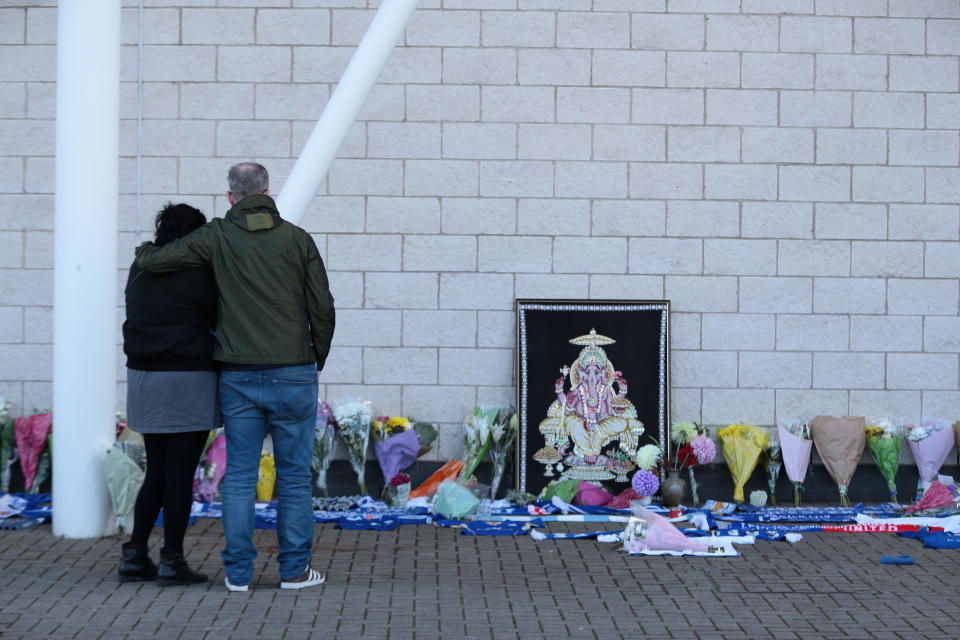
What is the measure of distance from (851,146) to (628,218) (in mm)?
1395

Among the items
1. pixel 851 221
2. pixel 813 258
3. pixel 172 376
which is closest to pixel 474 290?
pixel 813 258

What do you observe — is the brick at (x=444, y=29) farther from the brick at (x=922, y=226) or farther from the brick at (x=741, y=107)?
the brick at (x=922, y=226)

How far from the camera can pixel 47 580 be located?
5160 mm

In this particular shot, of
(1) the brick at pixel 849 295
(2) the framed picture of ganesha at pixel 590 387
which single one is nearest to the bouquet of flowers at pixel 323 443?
(2) the framed picture of ganesha at pixel 590 387

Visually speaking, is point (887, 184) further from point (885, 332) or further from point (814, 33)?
point (814, 33)

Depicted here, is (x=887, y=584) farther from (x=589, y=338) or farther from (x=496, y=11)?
(x=496, y=11)

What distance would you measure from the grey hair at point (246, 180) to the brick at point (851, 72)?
380 cm

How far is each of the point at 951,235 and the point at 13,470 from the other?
5.66 metres

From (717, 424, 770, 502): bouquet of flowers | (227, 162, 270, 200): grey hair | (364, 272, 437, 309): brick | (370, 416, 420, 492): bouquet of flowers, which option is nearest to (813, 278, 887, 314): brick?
Answer: (717, 424, 770, 502): bouquet of flowers

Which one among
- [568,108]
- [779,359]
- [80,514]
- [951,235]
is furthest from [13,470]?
[951,235]

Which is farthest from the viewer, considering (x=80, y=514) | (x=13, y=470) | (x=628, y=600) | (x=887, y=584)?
(x=13, y=470)

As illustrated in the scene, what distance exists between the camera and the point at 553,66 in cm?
725

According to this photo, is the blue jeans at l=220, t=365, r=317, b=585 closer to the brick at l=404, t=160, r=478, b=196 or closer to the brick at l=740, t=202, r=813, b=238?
the brick at l=404, t=160, r=478, b=196

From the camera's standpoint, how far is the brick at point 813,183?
731 cm
